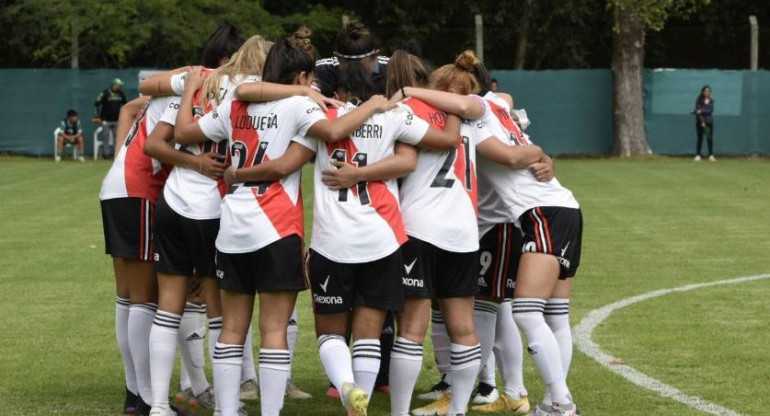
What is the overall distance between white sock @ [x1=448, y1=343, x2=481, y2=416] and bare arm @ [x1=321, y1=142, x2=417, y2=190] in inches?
38.6

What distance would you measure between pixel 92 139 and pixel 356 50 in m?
24.7

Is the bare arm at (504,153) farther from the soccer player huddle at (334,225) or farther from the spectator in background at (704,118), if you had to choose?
the spectator in background at (704,118)

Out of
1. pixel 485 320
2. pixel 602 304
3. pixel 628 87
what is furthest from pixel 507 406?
pixel 628 87

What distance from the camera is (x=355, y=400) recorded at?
6000 millimetres

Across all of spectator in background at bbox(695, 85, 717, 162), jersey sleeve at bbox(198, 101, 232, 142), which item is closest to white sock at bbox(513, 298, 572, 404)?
jersey sleeve at bbox(198, 101, 232, 142)

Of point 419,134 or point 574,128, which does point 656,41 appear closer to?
point 574,128

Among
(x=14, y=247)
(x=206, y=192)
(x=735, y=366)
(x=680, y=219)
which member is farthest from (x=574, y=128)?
(x=206, y=192)

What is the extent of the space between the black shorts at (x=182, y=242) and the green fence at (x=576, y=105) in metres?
25.8

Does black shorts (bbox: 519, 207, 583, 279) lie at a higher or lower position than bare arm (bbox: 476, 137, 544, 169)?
lower

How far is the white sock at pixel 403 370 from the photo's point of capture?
21.3 ft

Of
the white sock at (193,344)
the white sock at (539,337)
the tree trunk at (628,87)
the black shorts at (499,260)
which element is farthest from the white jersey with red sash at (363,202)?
the tree trunk at (628,87)

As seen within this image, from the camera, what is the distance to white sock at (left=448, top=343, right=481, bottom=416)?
21.8 feet

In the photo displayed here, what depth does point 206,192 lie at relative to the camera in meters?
6.56

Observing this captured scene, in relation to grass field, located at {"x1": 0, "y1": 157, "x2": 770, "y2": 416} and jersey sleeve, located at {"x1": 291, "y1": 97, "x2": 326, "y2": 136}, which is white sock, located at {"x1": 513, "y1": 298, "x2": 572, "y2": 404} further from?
jersey sleeve, located at {"x1": 291, "y1": 97, "x2": 326, "y2": 136}
